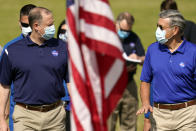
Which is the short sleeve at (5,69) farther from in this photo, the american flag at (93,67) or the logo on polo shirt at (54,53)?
the american flag at (93,67)

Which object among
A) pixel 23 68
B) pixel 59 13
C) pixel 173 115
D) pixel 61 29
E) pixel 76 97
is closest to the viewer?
pixel 76 97

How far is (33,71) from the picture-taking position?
25.3 ft

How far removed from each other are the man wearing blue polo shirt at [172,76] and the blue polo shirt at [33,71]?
1345 millimetres

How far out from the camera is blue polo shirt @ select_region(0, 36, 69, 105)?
7738 millimetres

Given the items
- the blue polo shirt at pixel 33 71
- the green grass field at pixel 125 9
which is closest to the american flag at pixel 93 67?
the blue polo shirt at pixel 33 71

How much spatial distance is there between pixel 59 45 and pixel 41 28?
1.17ft

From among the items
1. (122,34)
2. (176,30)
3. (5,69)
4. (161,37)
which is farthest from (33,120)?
(122,34)

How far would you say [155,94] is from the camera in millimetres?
8406

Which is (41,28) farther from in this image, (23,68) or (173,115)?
(173,115)

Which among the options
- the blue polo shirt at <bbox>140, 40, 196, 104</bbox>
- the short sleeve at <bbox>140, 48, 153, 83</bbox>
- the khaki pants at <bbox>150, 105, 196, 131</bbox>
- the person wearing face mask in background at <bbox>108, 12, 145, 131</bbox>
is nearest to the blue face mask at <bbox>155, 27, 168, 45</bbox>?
the blue polo shirt at <bbox>140, 40, 196, 104</bbox>

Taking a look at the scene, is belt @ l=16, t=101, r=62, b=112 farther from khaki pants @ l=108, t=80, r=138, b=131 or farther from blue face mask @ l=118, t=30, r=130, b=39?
blue face mask @ l=118, t=30, r=130, b=39

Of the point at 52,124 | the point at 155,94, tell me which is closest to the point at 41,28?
the point at 52,124

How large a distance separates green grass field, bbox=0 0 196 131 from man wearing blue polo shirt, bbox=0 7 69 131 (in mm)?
15930

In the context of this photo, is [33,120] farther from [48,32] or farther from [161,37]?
[161,37]
